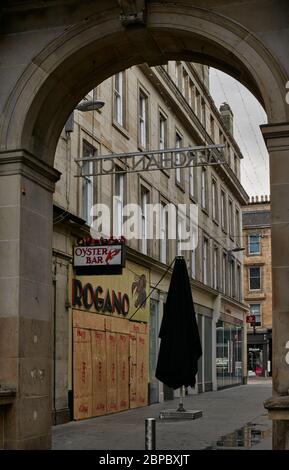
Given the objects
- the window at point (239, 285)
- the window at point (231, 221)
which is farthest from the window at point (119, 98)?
the window at point (239, 285)

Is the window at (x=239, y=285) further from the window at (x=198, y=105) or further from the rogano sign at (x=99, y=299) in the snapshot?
the rogano sign at (x=99, y=299)

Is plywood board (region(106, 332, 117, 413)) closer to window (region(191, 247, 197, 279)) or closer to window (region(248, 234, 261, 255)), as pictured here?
window (region(191, 247, 197, 279))

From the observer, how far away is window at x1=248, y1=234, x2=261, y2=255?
228ft

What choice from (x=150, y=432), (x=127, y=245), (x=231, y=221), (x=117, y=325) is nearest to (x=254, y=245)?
(x=231, y=221)

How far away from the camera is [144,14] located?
35.2 ft

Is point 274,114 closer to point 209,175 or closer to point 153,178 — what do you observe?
point 153,178

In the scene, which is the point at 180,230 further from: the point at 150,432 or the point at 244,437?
the point at 150,432

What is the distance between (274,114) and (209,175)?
29.6m

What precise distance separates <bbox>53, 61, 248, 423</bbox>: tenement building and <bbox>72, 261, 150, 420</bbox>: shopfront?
0.03 metres

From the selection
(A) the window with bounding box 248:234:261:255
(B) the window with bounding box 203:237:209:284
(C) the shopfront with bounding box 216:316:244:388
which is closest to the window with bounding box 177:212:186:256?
(B) the window with bounding box 203:237:209:284

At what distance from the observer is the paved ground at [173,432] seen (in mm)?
14073

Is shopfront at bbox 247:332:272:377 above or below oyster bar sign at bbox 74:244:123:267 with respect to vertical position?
below

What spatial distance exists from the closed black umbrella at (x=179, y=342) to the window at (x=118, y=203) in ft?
23.6

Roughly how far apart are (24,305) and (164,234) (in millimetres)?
19264
